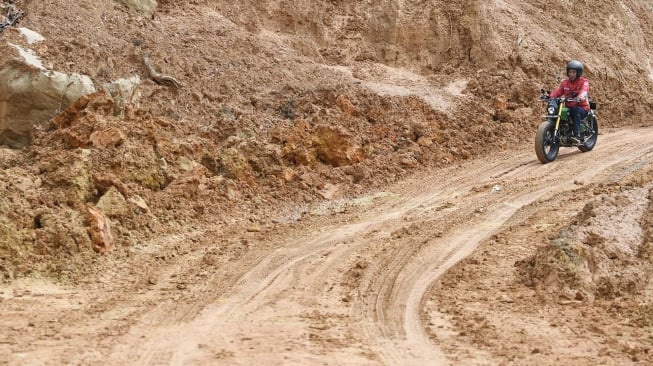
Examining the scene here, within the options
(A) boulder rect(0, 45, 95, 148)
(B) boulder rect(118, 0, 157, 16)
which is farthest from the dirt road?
(B) boulder rect(118, 0, 157, 16)

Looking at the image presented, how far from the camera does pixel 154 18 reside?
1346 centimetres

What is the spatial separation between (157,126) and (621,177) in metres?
6.29

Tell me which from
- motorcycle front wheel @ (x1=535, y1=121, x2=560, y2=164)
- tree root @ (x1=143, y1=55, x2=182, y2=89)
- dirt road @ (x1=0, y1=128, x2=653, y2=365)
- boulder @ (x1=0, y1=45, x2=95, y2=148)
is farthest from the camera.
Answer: motorcycle front wheel @ (x1=535, y1=121, x2=560, y2=164)

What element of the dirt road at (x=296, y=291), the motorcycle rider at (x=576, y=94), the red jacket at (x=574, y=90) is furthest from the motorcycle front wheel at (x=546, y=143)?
the dirt road at (x=296, y=291)

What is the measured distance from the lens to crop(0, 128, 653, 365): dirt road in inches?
215

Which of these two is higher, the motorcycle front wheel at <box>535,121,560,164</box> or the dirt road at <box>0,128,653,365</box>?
the motorcycle front wheel at <box>535,121,560,164</box>

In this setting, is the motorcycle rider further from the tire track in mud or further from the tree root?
the tree root

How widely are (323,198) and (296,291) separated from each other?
3697mm

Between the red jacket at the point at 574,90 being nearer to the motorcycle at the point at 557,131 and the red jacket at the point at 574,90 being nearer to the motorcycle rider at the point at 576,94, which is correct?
the motorcycle rider at the point at 576,94

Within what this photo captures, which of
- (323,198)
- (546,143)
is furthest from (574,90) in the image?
(323,198)

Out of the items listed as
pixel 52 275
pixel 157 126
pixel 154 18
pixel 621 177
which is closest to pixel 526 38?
pixel 621 177

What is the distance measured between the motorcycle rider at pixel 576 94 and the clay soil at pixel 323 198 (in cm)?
56

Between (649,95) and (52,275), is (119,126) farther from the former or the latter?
(649,95)

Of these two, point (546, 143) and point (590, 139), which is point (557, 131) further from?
point (590, 139)
